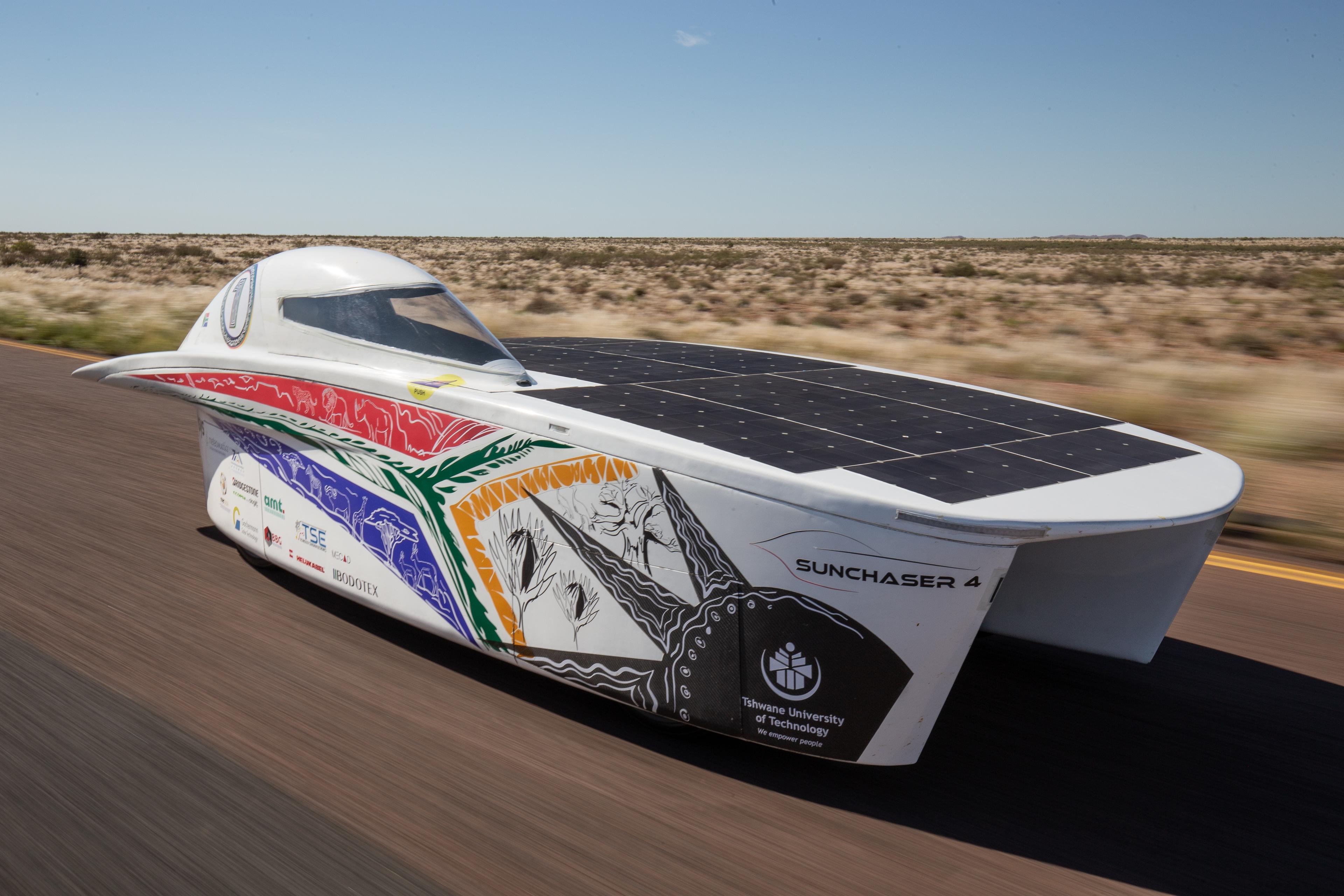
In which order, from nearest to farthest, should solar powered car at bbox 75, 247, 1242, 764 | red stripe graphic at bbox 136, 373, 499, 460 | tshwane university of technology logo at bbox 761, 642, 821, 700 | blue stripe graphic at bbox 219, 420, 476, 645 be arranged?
solar powered car at bbox 75, 247, 1242, 764
tshwane university of technology logo at bbox 761, 642, 821, 700
red stripe graphic at bbox 136, 373, 499, 460
blue stripe graphic at bbox 219, 420, 476, 645

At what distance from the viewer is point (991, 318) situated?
22.1m

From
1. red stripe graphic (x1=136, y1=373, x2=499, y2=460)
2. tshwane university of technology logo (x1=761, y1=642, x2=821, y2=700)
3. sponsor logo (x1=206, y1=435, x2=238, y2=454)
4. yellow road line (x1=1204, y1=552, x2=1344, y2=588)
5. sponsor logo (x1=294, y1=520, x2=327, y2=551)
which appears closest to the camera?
tshwane university of technology logo (x1=761, y1=642, x2=821, y2=700)

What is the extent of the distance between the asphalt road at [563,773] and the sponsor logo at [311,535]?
1.19 feet

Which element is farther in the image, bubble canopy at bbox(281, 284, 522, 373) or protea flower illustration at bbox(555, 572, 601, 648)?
bubble canopy at bbox(281, 284, 522, 373)

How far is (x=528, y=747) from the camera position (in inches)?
130

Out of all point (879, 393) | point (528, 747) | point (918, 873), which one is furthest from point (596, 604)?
point (879, 393)

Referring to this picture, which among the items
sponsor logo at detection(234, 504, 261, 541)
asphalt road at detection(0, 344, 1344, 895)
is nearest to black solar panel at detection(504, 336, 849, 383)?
asphalt road at detection(0, 344, 1344, 895)

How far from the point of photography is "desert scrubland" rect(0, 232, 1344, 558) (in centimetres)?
786

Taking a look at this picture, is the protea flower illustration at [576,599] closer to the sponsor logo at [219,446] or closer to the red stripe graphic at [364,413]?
the red stripe graphic at [364,413]

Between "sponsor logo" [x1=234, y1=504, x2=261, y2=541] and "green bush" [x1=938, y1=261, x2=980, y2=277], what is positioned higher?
"green bush" [x1=938, y1=261, x2=980, y2=277]

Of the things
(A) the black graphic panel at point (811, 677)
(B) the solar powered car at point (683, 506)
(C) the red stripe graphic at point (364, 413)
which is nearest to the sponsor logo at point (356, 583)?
(B) the solar powered car at point (683, 506)

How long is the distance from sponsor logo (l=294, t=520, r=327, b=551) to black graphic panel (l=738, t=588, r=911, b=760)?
2.13m

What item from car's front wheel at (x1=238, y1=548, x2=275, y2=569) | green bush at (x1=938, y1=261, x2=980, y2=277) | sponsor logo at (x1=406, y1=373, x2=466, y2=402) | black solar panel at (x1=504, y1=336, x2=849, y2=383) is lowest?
car's front wheel at (x1=238, y1=548, x2=275, y2=569)

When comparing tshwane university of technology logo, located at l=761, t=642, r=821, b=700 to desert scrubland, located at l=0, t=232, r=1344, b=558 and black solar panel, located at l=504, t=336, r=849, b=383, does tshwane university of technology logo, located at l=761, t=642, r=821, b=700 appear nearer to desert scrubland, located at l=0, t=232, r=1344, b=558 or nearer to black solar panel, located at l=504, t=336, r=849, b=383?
black solar panel, located at l=504, t=336, r=849, b=383
